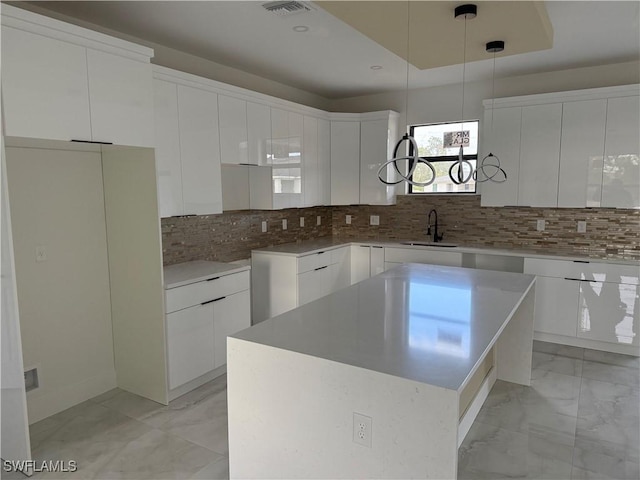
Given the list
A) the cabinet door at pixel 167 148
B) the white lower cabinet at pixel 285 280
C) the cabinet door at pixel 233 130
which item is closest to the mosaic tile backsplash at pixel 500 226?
the white lower cabinet at pixel 285 280

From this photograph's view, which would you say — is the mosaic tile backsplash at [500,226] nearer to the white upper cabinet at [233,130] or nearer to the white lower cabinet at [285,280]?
the white lower cabinet at [285,280]

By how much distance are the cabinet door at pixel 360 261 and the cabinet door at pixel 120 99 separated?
2856 mm

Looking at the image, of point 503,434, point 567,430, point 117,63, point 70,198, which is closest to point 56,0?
point 117,63

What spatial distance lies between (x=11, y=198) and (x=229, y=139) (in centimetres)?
166

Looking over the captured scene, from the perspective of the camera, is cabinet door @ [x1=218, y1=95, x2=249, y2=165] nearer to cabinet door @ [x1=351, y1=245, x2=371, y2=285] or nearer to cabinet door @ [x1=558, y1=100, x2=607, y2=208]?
cabinet door @ [x1=351, y1=245, x2=371, y2=285]

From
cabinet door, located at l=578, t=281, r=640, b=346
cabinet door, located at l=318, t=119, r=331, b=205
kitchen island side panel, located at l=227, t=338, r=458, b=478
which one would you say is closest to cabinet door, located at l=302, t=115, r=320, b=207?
cabinet door, located at l=318, t=119, r=331, b=205

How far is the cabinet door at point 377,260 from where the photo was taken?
502cm

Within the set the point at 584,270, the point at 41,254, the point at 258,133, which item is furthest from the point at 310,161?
the point at 584,270

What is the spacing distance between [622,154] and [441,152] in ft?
5.88

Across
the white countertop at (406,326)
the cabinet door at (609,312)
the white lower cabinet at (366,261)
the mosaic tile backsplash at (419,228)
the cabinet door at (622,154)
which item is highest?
the cabinet door at (622,154)

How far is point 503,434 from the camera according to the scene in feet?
8.92

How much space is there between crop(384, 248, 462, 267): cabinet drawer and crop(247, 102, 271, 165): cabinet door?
1.78m

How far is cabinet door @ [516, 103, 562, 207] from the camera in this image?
4246 millimetres

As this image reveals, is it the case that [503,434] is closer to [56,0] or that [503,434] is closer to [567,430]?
[567,430]
